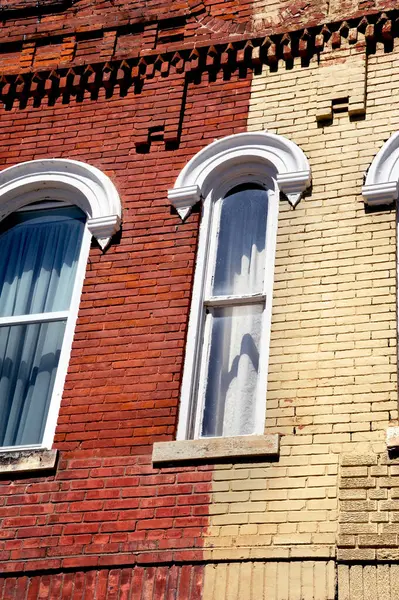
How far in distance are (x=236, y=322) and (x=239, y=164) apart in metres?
1.51

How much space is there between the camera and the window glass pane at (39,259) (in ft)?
31.4

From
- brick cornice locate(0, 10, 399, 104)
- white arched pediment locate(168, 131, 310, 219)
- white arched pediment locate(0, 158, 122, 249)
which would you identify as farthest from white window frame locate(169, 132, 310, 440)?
brick cornice locate(0, 10, 399, 104)

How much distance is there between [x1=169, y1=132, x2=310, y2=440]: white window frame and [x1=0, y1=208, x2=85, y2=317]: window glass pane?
1.06m

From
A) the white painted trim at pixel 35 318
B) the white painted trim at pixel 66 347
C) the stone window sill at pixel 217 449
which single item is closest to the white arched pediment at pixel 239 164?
the white painted trim at pixel 66 347

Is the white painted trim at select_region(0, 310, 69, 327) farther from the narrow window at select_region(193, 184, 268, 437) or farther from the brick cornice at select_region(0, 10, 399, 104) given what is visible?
the brick cornice at select_region(0, 10, 399, 104)

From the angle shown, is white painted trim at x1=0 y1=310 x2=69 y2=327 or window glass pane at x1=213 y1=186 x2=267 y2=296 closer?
window glass pane at x1=213 y1=186 x2=267 y2=296

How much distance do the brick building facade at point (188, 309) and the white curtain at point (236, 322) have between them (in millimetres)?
268

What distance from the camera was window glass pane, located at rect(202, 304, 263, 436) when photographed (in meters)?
8.45

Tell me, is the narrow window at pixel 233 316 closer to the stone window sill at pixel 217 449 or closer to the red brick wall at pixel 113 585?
the stone window sill at pixel 217 449

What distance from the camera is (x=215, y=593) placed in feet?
24.1

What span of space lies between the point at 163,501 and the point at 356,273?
2271mm

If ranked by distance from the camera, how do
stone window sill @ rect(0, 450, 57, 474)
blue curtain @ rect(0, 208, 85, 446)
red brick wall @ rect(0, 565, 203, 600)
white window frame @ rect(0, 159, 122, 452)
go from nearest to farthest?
red brick wall @ rect(0, 565, 203, 600), stone window sill @ rect(0, 450, 57, 474), blue curtain @ rect(0, 208, 85, 446), white window frame @ rect(0, 159, 122, 452)

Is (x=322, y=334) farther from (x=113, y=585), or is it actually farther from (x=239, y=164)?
(x=113, y=585)

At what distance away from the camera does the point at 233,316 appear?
29.5 ft
